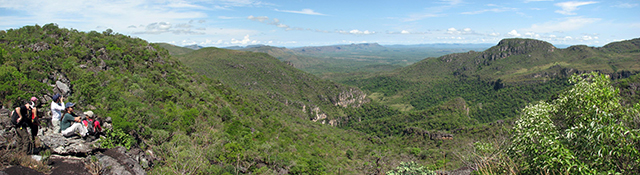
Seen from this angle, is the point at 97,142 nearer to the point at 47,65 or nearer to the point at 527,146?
the point at 47,65

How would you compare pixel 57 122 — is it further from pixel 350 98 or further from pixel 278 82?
pixel 350 98

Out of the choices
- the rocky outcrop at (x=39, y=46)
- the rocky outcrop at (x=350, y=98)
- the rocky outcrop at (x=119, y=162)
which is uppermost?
the rocky outcrop at (x=39, y=46)

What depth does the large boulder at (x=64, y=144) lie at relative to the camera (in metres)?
11.4

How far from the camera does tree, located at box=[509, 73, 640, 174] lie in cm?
871

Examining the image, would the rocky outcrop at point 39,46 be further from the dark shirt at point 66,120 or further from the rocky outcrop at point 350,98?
the rocky outcrop at point 350,98

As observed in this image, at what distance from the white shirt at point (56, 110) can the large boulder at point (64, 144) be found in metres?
0.75

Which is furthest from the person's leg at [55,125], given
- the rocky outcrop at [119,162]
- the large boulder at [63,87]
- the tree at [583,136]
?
the tree at [583,136]

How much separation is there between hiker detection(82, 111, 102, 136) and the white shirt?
37.5 inches

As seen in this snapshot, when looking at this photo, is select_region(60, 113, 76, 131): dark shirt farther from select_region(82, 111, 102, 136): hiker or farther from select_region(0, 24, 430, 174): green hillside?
select_region(0, 24, 430, 174): green hillside

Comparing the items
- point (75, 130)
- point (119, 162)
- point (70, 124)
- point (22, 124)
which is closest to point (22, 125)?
point (22, 124)

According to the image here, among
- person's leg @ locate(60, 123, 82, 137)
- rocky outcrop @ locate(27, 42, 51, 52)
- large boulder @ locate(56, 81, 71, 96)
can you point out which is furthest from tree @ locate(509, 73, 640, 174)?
rocky outcrop @ locate(27, 42, 51, 52)

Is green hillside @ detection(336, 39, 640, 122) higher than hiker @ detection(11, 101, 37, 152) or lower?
lower

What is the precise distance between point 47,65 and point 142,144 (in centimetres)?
1178

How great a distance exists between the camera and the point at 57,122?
11.9m
